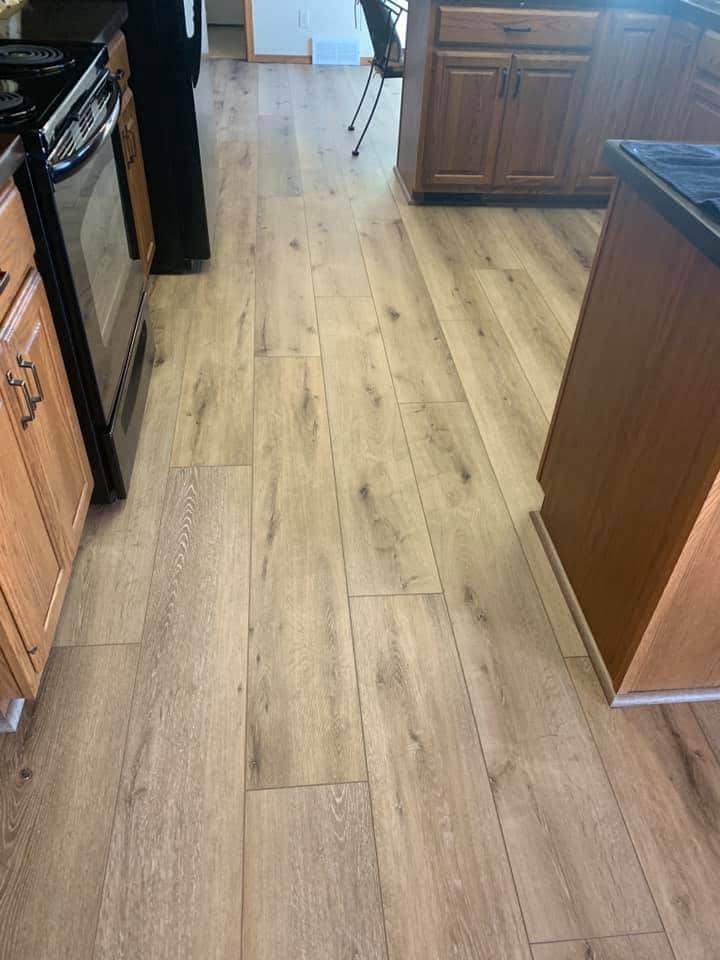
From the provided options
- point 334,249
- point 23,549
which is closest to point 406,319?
point 334,249

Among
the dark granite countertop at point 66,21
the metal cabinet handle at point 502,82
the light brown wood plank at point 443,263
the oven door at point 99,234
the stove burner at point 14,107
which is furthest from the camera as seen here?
the metal cabinet handle at point 502,82

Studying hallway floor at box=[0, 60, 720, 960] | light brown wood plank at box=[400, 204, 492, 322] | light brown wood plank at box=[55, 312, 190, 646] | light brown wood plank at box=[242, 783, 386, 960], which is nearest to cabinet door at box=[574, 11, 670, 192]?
light brown wood plank at box=[400, 204, 492, 322]

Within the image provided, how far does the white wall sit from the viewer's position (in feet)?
17.7

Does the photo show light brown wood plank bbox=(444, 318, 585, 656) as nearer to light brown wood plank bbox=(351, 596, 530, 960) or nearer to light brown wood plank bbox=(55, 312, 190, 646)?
light brown wood plank bbox=(351, 596, 530, 960)

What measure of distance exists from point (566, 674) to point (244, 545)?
79 centimetres

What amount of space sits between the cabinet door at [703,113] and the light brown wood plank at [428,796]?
2507 mm

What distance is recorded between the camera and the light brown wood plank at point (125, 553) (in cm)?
158

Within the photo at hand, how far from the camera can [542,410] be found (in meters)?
2.27

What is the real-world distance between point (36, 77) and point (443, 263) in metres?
1.83

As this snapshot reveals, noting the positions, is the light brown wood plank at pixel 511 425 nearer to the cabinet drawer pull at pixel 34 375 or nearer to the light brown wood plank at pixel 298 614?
the light brown wood plank at pixel 298 614

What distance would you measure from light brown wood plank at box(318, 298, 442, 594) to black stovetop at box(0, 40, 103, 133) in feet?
3.49

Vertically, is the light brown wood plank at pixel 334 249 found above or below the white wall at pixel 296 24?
below

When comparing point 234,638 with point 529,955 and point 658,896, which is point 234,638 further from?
point 658,896

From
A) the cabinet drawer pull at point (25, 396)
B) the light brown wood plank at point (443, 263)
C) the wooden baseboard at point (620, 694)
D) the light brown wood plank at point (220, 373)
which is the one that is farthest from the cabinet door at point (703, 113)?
the cabinet drawer pull at point (25, 396)
